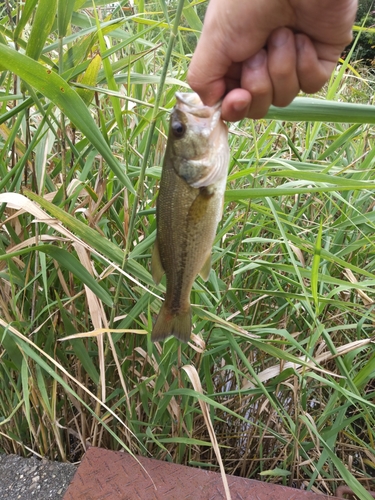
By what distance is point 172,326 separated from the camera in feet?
3.57

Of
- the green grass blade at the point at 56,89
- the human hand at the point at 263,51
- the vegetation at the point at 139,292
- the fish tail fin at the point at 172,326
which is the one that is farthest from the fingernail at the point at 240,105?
the fish tail fin at the point at 172,326

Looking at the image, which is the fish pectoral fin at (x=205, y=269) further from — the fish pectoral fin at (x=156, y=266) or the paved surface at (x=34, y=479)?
the paved surface at (x=34, y=479)

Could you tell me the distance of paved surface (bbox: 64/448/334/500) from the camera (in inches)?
49.2

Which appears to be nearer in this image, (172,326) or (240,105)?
(240,105)

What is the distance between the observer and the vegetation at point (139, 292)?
113 cm

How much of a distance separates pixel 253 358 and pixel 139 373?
1.45 ft

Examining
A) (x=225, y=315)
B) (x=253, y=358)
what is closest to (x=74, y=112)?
(x=225, y=315)

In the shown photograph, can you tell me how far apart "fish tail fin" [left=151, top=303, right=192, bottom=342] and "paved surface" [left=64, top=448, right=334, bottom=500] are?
446 millimetres

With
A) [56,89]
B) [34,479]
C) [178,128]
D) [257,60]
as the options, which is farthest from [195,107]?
[34,479]

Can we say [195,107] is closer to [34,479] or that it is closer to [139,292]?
[139,292]

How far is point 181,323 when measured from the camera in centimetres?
108

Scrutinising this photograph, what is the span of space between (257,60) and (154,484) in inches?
45.5

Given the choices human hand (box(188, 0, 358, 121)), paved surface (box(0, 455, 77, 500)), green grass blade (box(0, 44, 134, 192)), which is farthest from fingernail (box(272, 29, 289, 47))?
paved surface (box(0, 455, 77, 500))

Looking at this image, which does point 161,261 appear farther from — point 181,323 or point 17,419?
point 17,419
